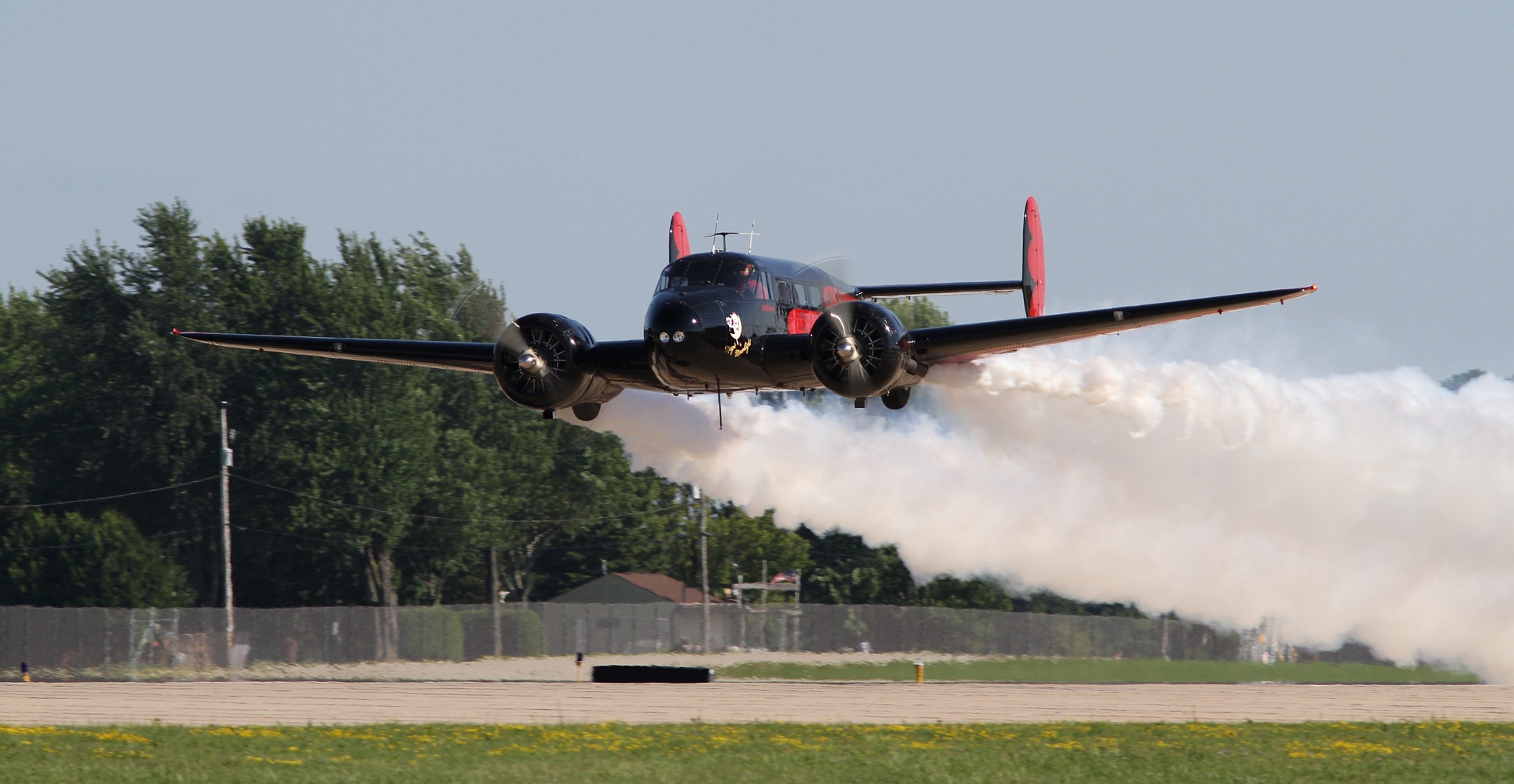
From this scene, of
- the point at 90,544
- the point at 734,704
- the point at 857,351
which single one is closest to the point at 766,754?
the point at 857,351

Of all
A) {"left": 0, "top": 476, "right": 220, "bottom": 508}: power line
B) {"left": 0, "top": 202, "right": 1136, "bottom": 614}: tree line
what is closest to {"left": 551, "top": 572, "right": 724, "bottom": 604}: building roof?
{"left": 0, "top": 202, "right": 1136, "bottom": 614}: tree line

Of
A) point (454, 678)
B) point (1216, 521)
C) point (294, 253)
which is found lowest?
point (454, 678)

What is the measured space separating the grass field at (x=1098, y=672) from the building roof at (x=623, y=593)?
109 ft

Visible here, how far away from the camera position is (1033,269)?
4216 cm

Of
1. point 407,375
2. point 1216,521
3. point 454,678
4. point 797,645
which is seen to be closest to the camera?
point 1216,521

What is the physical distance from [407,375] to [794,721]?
6174 cm

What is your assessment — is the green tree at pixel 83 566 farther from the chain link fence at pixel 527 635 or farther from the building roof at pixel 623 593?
the building roof at pixel 623 593

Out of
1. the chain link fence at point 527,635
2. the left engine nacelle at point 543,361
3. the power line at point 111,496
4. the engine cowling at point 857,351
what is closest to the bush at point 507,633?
the chain link fence at point 527,635

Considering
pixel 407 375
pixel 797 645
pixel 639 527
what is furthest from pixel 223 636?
pixel 639 527

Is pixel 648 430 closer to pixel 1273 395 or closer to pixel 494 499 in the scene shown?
pixel 1273 395

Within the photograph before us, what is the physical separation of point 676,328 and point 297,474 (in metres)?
61.2

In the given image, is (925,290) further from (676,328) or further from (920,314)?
Answer: (920,314)

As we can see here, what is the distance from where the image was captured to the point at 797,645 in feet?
203

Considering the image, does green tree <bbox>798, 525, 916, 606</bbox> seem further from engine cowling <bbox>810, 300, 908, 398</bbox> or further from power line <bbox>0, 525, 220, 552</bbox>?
engine cowling <bbox>810, 300, 908, 398</bbox>
